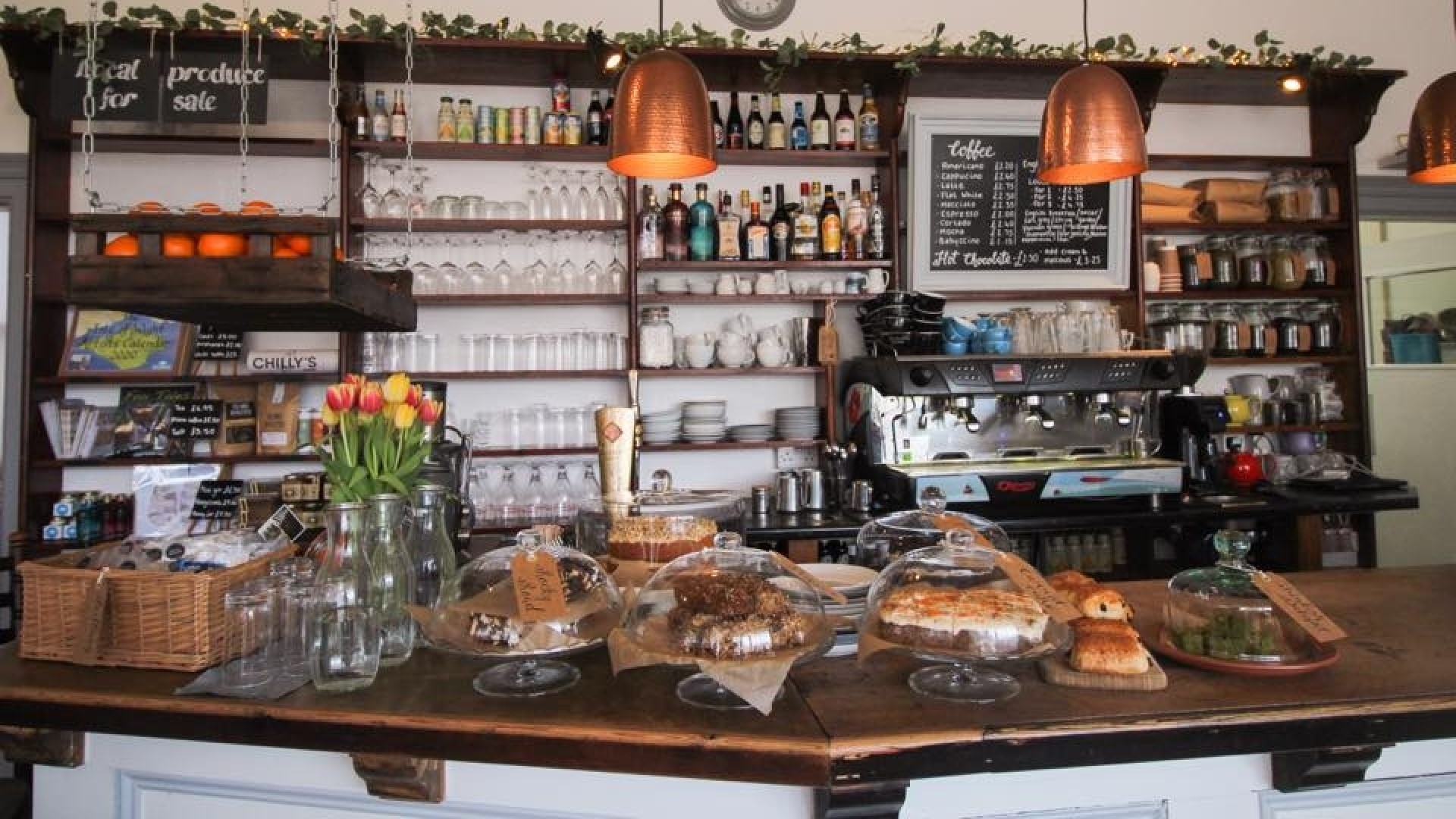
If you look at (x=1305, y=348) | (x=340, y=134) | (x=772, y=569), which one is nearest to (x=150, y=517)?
(x=340, y=134)

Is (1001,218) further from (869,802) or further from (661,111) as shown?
(869,802)

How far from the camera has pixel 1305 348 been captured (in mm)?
4348

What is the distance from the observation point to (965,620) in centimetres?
125

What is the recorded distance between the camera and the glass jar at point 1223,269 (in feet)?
14.1

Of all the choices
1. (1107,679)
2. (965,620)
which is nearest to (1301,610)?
(1107,679)

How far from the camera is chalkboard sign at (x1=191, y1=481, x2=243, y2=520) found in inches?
143

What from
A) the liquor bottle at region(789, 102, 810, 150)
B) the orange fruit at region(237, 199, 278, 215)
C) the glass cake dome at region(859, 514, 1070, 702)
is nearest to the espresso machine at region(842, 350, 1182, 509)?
the liquor bottle at region(789, 102, 810, 150)

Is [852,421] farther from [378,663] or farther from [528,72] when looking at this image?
[378,663]

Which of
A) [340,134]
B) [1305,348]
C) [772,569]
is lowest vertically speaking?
[772,569]

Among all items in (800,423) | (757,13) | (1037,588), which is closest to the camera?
(1037,588)

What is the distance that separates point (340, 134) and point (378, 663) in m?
3.15

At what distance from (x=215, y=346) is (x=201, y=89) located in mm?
1085

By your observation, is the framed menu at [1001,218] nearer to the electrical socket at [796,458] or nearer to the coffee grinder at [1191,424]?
the coffee grinder at [1191,424]

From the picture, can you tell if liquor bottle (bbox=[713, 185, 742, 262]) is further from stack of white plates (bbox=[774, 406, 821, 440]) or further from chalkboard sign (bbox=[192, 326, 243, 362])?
chalkboard sign (bbox=[192, 326, 243, 362])
